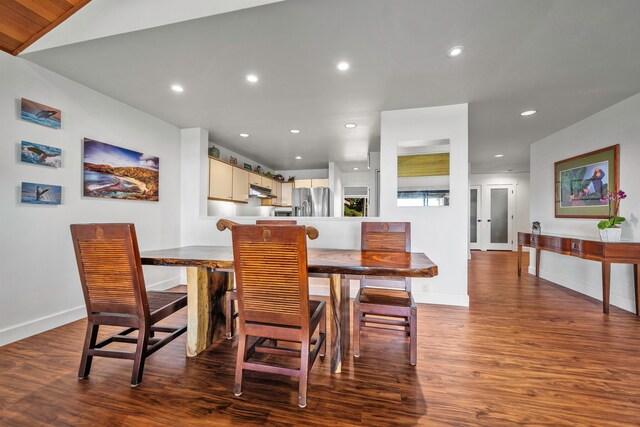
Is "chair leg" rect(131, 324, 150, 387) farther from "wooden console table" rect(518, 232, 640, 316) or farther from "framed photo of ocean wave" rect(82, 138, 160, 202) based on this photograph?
"wooden console table" rect(518, 232, 640, 316)

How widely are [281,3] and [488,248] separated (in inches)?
337

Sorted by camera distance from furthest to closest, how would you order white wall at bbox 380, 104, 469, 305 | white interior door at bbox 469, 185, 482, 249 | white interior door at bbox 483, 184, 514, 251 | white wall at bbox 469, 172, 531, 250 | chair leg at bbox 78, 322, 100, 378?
white interior door at bbox 469, 185, 482, 249
white interior door at bbox 483, 184, 514, 251
white wall at bbox 469, 172, 531, 250
white wall at bbox 380, 104, 469, 305
chair leg at bbox 78, 322, 100, 378

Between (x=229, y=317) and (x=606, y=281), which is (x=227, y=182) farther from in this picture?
(x=606, y=281)

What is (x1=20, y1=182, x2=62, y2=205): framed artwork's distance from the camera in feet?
7.39

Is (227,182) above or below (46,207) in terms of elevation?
above

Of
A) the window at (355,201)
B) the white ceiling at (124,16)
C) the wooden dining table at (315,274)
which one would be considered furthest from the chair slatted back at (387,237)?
the window at (355,201)

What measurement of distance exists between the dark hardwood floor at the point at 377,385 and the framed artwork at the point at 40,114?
6.23 feet

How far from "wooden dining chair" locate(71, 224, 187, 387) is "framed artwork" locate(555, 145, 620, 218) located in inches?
196

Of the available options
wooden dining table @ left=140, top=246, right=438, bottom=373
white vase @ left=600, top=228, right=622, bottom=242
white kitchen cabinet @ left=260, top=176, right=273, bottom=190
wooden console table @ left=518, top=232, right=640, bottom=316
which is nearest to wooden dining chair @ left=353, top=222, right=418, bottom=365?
wooden dining table @ left=140, top=246, right=438, bottom=373

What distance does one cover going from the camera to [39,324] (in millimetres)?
2340

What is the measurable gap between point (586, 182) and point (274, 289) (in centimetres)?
453

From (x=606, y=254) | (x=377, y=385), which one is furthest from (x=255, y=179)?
(x=606, y=254)

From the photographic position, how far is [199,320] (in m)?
2.01

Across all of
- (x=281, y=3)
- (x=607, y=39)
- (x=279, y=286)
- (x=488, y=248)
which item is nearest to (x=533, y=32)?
(x=607, y=39)
